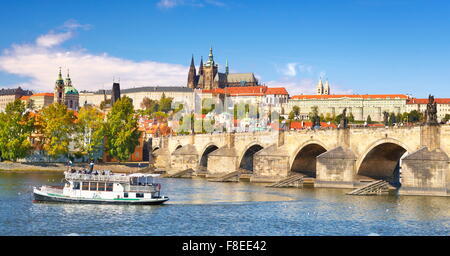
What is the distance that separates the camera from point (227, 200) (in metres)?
45.0

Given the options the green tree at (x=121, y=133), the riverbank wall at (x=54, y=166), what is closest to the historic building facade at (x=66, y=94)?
the green tree at (x=121, y=133)

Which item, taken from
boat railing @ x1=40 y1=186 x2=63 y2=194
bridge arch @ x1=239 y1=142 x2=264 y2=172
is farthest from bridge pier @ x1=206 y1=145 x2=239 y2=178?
boat railing @ x1=40 y1=186 x2=63 y2=194

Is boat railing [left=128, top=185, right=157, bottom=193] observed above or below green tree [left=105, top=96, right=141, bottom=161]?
below

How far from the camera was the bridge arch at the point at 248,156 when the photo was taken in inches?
2803

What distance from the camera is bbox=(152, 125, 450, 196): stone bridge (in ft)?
147

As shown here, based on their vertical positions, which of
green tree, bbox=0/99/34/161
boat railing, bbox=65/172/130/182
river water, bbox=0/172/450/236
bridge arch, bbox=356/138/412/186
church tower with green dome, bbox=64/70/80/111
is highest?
church tower with green dome, bbox=64/70/80/111

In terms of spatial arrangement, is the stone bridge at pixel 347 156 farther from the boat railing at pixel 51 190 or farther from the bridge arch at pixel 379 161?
the boat railing at pixel 51 190

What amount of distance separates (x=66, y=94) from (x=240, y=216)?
13339 centimetres

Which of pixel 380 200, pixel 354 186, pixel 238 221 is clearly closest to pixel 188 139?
pixel 354 186

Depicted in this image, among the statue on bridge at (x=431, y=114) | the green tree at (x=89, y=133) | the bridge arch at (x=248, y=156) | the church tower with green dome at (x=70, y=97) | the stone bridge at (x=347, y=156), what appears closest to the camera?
the stone bridge at (x=347, y=156)

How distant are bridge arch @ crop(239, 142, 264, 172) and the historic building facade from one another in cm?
8936

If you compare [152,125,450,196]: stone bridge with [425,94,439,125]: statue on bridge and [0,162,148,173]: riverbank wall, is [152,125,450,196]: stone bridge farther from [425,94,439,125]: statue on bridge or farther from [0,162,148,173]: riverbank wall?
[0,162,148,173]: riverbank wall

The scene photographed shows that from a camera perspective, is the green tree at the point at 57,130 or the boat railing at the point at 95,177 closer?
the boat railing at the point at 95,177
